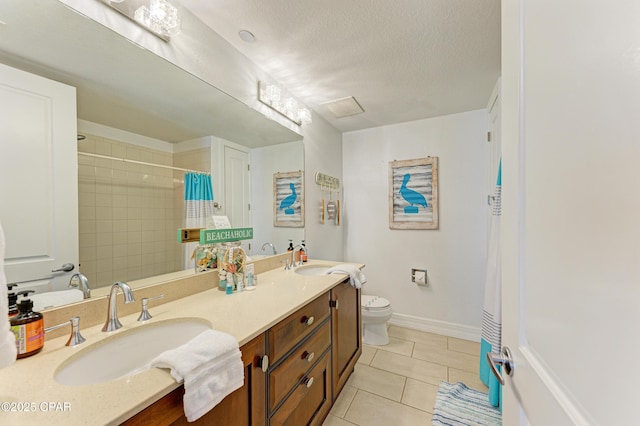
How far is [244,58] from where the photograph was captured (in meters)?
1.69

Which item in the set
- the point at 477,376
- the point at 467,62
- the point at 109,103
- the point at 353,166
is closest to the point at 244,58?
the point at 109,103

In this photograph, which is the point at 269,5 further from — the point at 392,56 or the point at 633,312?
the point at 633,312

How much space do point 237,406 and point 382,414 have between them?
4.02ft

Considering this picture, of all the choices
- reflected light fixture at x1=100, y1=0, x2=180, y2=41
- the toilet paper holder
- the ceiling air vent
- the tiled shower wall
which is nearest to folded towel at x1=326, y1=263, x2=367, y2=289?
the tiled shower wall

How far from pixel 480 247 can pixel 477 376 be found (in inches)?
46.3

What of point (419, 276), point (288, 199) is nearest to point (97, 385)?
point (288, 199)

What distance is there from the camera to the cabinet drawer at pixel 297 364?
103 cm

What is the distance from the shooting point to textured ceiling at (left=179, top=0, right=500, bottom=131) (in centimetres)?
132

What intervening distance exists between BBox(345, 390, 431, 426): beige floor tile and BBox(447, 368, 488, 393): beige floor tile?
1.71 feet

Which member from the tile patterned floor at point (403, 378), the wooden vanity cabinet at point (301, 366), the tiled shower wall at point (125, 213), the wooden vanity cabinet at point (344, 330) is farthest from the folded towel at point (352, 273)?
the tiled shower wall at point (125, 213)

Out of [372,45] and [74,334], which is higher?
[372,45]

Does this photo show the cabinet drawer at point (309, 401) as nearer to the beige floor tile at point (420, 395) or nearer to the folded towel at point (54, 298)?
the beige floor tile at point (420, 395)

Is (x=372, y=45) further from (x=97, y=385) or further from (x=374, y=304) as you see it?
(x=374, y=304)

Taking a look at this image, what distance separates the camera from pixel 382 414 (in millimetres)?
1612
